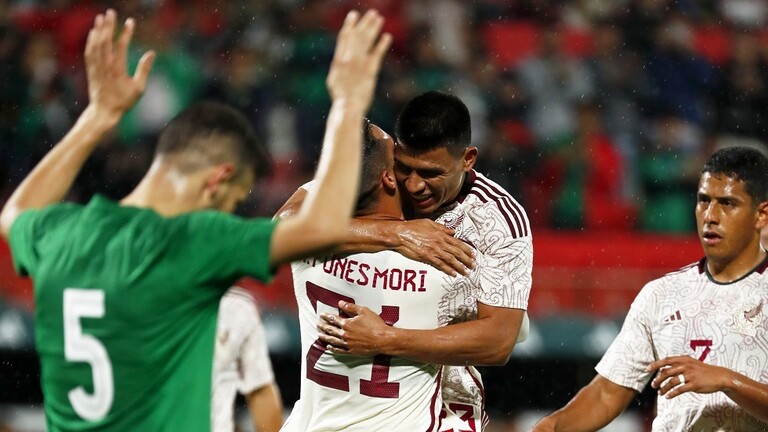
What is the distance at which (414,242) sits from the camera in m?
4.64

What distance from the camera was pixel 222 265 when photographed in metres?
3.21

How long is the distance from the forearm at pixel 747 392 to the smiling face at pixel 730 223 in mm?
611

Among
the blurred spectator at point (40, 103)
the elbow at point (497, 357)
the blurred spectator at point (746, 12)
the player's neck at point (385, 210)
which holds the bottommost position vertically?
the elbow at point (497, 357)

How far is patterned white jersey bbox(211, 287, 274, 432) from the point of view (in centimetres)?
702

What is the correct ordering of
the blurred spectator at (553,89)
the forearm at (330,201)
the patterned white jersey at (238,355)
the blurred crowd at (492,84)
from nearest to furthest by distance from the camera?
the forearm at (330,201)
the patterned white jersey at (238,355)
the blurred crowd at (492,84)
the blurred spectator at (553,89)

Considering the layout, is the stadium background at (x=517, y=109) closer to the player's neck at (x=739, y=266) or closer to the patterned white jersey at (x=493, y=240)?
the player's neck at (x=739, y=266)

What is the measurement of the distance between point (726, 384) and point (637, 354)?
0.69 metres

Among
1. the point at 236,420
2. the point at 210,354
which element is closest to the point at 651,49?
the point at 236,420

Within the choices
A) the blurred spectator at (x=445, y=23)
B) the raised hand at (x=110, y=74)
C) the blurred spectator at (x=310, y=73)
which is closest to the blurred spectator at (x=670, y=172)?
the blurred spectator at (x=445, y=23)

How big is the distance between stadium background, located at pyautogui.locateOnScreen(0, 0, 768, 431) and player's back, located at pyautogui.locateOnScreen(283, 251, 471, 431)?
12.0ft

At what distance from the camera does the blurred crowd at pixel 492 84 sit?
9984mm

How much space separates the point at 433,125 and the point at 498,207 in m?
0.43

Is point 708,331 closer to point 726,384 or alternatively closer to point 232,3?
point 726,384

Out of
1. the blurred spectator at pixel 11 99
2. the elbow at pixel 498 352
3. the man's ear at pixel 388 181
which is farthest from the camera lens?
the blurred spectator at pixel 11 99
